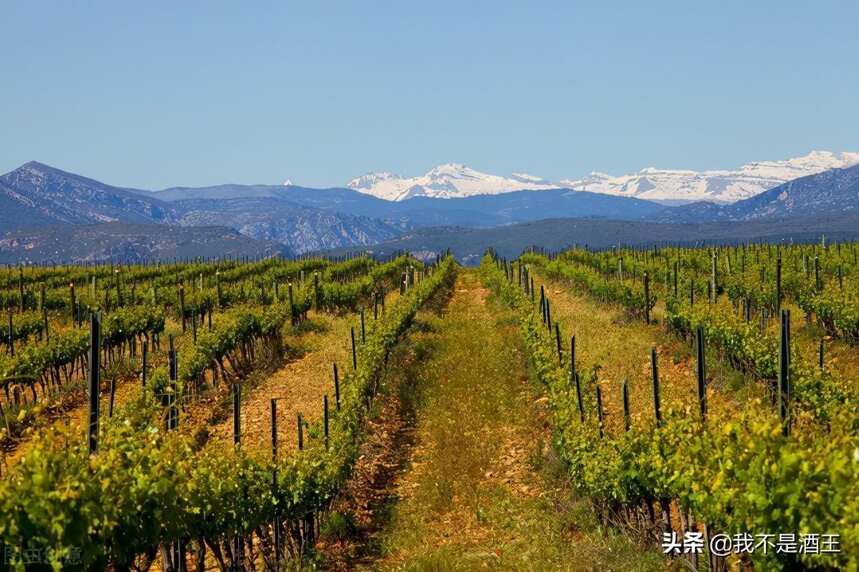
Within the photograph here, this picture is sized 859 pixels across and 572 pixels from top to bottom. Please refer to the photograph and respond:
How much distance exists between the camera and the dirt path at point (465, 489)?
38.1 feet

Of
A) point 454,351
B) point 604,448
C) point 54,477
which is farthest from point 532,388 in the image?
point 54,477

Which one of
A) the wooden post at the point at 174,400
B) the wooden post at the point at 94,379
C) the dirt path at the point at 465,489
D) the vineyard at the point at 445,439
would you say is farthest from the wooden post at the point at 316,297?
the wooden post at the point at 94,379

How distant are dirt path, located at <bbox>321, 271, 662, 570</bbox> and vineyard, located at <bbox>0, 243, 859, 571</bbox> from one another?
0.21 ft

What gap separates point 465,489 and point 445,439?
321cm

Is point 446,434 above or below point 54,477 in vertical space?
below

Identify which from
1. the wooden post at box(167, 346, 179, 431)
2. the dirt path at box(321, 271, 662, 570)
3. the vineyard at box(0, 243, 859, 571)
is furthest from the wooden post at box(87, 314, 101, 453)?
the dirt path at box(321, 271, 662, 570)

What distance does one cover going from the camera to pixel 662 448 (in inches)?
400

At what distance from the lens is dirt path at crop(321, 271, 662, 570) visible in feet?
38.1

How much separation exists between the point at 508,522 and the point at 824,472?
7429 mm

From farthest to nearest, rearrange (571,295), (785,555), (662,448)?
(571,295) < (662,448) < (785,555)

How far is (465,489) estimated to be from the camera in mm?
15266

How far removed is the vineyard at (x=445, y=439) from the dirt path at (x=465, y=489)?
6cm

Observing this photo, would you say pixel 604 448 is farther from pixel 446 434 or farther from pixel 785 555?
pixel 446 434

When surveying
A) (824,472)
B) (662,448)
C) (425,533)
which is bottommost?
(425,533)
